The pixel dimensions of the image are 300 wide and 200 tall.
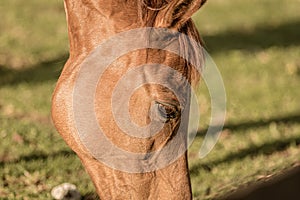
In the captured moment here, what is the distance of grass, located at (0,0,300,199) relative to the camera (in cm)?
641

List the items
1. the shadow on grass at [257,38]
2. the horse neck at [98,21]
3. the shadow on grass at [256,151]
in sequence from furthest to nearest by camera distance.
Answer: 1. the shadow on grass at [257,38]
2. the shadow on grass at [256,151]
3. the horse neck at [98,21]

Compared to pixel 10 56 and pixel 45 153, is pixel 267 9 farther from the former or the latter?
pixel 45 153

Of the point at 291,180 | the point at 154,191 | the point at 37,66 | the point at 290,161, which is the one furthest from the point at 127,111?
the point at 37,66

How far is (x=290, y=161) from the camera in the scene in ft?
22.9

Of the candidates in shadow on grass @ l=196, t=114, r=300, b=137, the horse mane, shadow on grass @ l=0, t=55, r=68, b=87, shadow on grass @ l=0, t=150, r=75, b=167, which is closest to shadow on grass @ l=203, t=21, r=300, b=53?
shadow on grass @ l=196, t=114, r=300, b=137

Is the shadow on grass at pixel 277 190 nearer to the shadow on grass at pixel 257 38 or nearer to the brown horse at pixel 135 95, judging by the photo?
the brown horse at pixel 135 95

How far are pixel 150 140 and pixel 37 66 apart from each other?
21.0ft

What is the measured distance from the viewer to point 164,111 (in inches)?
111

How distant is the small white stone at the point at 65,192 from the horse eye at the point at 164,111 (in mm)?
3149

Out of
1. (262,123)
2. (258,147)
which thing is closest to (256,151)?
(258,147)

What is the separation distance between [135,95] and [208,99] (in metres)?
5.68

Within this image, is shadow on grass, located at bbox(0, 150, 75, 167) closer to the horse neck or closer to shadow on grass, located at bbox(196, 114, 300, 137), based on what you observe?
shadow on grass, located at bbox(196, 114, 300, 137)

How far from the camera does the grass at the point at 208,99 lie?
6.41 m

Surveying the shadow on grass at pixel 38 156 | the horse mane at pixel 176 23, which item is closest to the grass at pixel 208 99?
the shadow on grass at pixel 38 156
